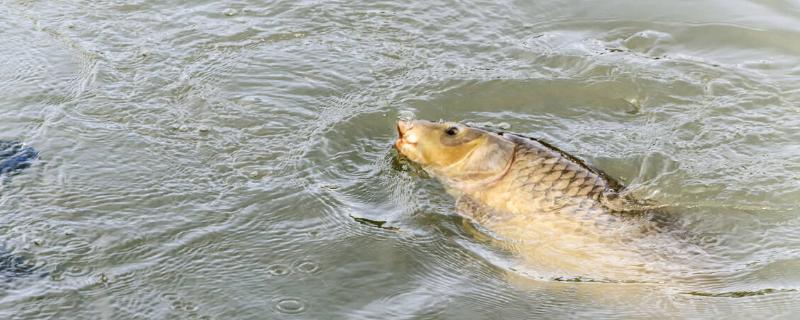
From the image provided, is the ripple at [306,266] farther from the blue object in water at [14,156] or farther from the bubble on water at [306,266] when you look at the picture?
the blue object in water at [14,156]

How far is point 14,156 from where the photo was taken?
4.39m

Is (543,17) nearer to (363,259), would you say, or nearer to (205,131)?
(205,131)

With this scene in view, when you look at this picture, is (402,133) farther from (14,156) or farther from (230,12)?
→ (230,12)

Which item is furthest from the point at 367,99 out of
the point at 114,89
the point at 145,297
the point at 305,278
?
the point at 145,297

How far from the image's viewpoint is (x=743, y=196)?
4.31 meters

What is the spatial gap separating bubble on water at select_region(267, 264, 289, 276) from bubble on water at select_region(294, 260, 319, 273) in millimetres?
44

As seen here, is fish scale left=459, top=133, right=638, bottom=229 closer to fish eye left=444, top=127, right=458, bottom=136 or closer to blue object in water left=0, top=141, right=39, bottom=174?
fish eye left=444, top=127, right=458, bottom=136

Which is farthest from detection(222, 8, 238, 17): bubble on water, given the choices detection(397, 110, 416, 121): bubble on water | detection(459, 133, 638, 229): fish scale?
detection(459, 133, 638, 229): fish scale

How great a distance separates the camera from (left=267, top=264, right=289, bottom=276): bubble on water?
3677 millimetres

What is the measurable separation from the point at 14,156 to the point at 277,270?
1.56m

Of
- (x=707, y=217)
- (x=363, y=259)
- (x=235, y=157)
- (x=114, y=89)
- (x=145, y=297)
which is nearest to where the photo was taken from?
(x=145, y=297)

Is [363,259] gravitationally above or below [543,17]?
below

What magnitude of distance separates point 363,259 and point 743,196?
1.81 m

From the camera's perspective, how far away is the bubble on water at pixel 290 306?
11.3 ft
